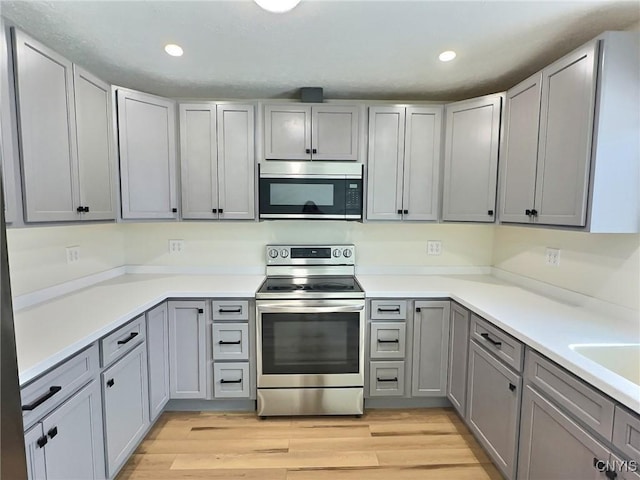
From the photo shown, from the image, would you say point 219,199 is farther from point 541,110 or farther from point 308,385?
point 541,110

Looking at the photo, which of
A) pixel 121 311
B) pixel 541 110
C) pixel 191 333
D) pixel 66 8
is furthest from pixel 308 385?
pixel 66 8

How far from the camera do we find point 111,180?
Result: 212 centimetres

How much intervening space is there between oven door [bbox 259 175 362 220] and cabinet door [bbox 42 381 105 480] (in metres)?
1.51

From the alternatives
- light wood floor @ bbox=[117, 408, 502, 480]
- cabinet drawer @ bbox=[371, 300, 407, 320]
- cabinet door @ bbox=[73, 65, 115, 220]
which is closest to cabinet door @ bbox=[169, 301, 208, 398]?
light wood floor @ bbox=[117, 408, 502, 480]

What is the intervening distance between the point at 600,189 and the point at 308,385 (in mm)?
2048

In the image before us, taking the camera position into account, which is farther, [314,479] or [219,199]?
[219,199]

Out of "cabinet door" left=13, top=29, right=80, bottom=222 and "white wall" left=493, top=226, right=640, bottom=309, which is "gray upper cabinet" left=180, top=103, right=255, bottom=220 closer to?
"cabinet door" left=13, top=29, right=80, bottom=222

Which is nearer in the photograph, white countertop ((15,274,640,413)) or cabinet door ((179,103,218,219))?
white countertop ((15,274,640,413))

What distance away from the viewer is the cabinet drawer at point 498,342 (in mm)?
1526

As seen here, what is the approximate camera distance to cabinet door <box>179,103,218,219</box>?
7.85 feet

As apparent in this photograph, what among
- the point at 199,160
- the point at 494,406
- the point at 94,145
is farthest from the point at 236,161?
the point at 494,406

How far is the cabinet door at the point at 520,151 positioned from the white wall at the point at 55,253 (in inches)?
110

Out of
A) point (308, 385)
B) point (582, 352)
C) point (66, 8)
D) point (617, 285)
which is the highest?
point (66, 8)

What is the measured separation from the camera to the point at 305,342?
2.24m
